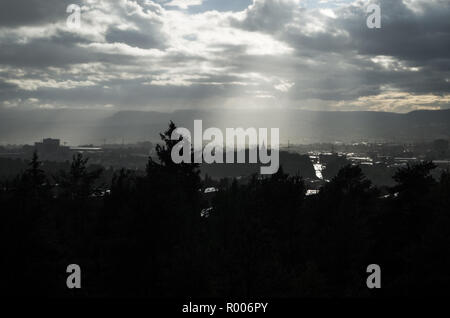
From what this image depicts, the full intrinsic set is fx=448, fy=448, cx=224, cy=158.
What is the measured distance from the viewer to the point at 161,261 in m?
19.4

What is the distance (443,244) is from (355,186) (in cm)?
1465

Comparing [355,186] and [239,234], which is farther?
[355,186]

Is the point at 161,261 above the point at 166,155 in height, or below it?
below

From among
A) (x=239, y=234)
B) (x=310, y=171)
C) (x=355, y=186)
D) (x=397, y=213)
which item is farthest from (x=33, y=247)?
(x=310, y=171)

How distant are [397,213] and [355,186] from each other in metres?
7.71
